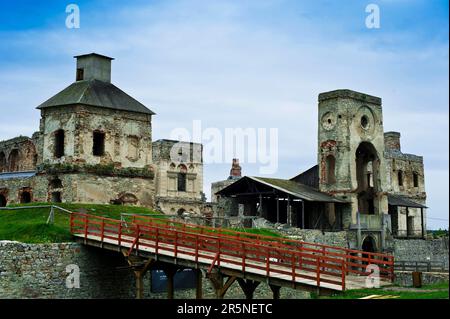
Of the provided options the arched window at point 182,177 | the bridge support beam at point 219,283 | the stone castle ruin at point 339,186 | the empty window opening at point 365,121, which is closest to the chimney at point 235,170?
the arched window at point 182,177

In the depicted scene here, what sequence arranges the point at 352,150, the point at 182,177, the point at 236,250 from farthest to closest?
1. the point at 182,177
2. the point at 352,150
3. the point at 236,250

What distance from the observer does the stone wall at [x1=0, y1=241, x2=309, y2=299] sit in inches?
926

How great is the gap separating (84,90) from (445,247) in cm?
2820

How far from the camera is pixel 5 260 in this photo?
23.4 m

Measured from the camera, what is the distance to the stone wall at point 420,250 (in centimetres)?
4453

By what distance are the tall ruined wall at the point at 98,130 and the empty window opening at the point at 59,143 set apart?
0.65 feet

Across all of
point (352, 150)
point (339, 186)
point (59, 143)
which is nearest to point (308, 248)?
point (339, 186)

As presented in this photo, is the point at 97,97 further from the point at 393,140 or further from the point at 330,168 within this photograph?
the point at 393,140

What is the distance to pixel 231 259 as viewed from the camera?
2327cm

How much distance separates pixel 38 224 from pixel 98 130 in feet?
37.5

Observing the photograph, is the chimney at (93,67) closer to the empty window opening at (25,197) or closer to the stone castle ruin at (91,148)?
the stone castle ruin at (91,148)

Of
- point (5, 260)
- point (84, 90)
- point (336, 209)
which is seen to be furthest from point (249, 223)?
point (5, 260)

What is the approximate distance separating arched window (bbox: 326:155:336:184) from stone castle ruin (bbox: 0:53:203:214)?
13046 millimetres

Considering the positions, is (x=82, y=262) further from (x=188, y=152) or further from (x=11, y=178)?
(x=188, y=152)
